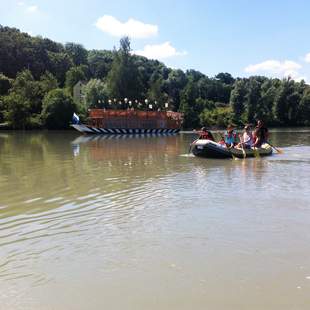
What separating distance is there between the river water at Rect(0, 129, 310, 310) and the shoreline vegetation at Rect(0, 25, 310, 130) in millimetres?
55112

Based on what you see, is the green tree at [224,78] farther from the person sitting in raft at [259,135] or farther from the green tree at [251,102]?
the person sitting in raft at [259,135]

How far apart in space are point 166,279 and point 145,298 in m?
0.64

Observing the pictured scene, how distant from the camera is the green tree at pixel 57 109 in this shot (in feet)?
241

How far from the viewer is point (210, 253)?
24.9 ft

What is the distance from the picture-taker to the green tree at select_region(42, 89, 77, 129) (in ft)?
241

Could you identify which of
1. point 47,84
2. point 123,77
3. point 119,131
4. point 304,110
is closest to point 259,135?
point 119,131

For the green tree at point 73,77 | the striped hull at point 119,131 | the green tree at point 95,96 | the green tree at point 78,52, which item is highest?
the green tree at point 78,52

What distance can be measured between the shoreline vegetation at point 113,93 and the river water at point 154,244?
Result: 55112mm

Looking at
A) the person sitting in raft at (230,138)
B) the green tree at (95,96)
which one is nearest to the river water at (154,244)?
the person sitting in raft at (230,138)

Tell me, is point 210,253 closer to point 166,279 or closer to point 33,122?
point 166,279

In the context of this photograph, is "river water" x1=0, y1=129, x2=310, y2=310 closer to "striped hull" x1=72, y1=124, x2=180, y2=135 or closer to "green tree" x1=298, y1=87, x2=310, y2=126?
"striped hull" x1=72, y1=124, x2=180, y2=135

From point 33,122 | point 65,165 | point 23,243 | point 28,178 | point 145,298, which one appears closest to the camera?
point 145,298

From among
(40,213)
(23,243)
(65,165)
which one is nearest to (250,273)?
(23,243)

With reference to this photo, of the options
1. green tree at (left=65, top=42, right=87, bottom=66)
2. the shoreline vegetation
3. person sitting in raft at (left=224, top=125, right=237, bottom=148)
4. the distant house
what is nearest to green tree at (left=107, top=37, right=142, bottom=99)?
the shoreline vegetation
